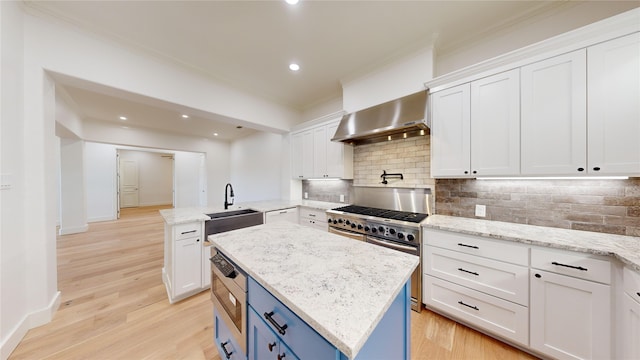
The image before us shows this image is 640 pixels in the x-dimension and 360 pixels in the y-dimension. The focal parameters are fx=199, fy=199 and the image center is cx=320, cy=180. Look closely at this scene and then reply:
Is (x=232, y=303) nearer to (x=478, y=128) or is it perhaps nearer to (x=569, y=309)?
(x=569, y=309)

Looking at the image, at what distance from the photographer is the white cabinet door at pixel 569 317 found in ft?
4.23

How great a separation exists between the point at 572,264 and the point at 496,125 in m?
1.19

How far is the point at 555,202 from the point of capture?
5.80 ft

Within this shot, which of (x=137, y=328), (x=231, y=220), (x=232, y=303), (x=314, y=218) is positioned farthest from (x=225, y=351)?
(x=314, y=218)

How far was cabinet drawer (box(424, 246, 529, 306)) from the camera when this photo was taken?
1541 millimetres

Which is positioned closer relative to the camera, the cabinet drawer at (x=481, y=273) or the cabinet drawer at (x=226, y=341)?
the cabinet drawer at (x=226, y=341)

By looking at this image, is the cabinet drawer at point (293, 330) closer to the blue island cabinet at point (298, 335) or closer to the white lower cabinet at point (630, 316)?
the blue island cabinet at point (298, 335)

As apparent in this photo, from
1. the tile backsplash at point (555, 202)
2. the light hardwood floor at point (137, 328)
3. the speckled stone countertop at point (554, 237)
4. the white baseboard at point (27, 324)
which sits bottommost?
the light hardwood floor at point (137, 328)

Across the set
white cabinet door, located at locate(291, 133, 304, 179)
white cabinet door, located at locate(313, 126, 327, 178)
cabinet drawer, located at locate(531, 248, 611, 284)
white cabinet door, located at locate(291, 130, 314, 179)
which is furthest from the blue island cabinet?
white cabinet door, located at locate(291, 133, 304, 179)

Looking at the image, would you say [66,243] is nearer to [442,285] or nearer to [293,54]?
[293,54]

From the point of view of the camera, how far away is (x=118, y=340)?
172 cm

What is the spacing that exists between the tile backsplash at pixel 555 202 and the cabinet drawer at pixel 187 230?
9.44 ft

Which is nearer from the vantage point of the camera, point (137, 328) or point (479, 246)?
point (479, 246)

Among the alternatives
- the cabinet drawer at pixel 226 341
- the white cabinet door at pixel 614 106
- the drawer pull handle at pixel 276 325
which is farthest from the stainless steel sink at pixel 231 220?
the white cabinet door at pixel 614 106
